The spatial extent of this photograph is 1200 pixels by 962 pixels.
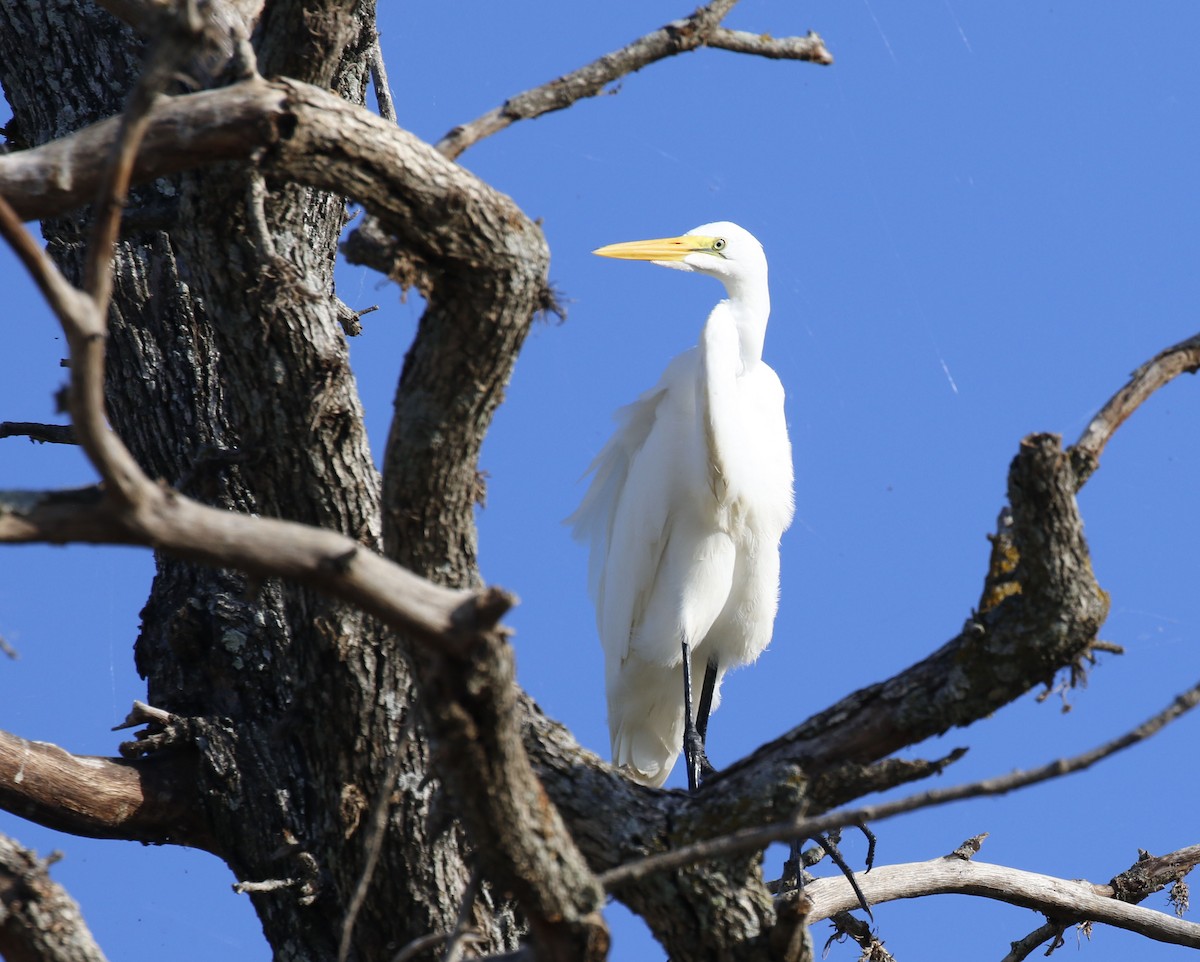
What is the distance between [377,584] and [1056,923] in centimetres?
312

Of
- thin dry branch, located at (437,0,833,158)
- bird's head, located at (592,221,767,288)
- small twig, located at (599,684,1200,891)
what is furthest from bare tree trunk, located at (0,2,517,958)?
bird's head, located at (592,221,767,288)

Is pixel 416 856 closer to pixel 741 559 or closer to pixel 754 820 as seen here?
pixel 754 820

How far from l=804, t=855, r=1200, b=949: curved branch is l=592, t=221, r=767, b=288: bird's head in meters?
2.37

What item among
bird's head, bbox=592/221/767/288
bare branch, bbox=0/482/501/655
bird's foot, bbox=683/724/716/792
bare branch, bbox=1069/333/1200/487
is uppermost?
bird's head, bbox=592/221/767/288

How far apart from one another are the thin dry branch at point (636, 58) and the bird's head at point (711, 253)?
7.76 feet

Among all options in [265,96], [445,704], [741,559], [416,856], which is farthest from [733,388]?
[445,704]

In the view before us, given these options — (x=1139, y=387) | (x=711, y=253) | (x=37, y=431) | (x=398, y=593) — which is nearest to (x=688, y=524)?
(x=711, y=253)

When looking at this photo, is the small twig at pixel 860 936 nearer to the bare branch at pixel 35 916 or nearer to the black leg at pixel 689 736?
the black leg at pixel 689 736

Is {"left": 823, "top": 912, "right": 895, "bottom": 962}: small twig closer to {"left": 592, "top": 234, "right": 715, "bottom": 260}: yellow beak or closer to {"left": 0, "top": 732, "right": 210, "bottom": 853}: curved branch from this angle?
{"left": 0, "top": 732, "right": 210, "bottom": 853}: curved branch

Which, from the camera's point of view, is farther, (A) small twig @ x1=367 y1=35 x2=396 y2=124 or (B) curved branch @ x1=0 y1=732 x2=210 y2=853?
(A) small twig @ x1=367 y1=35 x2=396 y2=124

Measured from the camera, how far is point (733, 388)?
518cm

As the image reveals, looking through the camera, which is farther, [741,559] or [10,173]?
[741,559]

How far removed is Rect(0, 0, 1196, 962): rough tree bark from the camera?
6.74 ft

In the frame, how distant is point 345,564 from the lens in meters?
1.69
